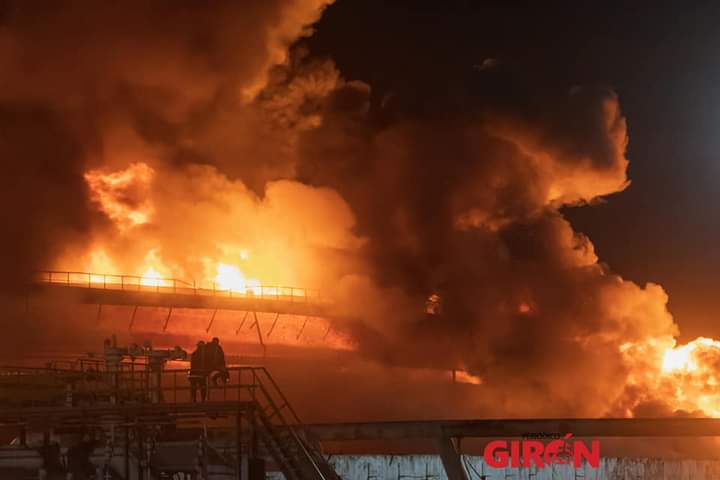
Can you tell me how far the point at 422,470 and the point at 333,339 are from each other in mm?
18434

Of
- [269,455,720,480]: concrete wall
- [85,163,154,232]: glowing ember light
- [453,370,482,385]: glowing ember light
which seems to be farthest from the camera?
[453,370,482,385]: glowing ember light

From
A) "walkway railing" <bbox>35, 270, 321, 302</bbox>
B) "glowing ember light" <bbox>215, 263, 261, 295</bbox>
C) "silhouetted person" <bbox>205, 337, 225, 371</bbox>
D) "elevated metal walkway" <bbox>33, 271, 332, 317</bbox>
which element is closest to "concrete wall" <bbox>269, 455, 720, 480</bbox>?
"silhouetted person" <bbox>205, 337, 225, 371</bbox>

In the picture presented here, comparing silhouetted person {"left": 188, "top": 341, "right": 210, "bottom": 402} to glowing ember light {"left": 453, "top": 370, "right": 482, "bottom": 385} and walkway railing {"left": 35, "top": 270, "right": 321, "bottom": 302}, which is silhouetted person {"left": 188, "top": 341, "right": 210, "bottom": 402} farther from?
glowing ember light {"left": 453, "top": 370, "right": 482, "bottom": 385}

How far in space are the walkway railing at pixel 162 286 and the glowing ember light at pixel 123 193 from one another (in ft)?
9.48

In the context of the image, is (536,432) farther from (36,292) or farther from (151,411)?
(36,292)

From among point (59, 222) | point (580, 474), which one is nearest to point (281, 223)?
point (59, 222)

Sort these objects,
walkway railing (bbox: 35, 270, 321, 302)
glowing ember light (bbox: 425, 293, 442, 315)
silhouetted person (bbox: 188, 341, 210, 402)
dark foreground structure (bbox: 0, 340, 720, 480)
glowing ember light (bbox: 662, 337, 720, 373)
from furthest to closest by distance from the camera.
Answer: glowing ember light (bbox: 425, 293, 442, 315), glowing ember light (bbox: 662, 337, 720, 373), walkway railing (bbox: 35, 270, 321, 302), silhouetted person (bbox: 188, 341, 210, 402), dark foreground structure (bbox: 0, 340, 720, 480)

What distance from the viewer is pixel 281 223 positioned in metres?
64.3

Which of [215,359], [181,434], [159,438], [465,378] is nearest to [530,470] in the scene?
[215,359]

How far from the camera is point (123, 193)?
191 ft

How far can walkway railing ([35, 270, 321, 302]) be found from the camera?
178 ft

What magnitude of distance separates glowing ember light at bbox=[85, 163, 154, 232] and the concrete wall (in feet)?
58.8

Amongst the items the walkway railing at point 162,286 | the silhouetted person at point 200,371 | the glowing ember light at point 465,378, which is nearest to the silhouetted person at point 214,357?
the silhouetted person at point 200,371

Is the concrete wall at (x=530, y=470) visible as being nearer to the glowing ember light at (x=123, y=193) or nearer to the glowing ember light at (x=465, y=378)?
the glowing ember light at (x=123, y=193)
